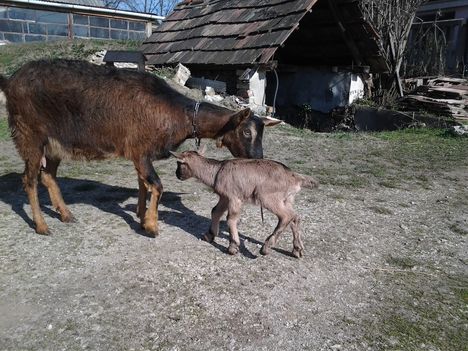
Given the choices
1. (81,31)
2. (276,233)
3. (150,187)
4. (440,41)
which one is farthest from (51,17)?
(276,233)

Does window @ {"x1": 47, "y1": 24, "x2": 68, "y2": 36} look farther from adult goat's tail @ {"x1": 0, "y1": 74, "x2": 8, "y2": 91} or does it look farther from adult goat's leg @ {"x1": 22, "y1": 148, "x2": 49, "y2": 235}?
adult goat's leg @ {"x1": 22, "y1": 148, "x2": 49, "y2": 235}

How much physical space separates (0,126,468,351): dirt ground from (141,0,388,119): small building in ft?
20.9

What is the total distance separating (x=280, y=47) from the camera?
14.2 metres

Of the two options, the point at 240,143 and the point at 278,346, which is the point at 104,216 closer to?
the point at 240,143

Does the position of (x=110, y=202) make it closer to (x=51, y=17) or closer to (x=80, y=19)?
(x=51, y=17)

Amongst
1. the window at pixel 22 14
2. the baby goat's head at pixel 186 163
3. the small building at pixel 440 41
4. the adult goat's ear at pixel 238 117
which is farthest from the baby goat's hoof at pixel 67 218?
the window at pixel 22 14

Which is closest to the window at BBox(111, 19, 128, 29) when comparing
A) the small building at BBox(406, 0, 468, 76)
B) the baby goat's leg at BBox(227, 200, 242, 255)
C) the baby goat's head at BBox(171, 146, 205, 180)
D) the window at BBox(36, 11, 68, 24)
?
the window at BBox(36, 11, 68, 24)

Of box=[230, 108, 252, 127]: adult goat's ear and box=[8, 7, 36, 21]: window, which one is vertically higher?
box=[8, 7, 36, 21]: window

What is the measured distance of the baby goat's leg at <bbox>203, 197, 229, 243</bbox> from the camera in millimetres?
4428

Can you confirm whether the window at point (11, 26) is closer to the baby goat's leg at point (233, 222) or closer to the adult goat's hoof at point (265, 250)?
the baby goat's leg at point (233, 222)

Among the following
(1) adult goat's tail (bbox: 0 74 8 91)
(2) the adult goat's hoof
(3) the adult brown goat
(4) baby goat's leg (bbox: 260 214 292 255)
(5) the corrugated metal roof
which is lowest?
(2) the adult goat's hoof

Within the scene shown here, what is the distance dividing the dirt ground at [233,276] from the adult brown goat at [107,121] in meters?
0.57

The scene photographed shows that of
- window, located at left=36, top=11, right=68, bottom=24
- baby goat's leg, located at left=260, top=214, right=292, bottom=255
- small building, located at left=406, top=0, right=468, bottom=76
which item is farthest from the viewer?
window, located at left=36, top=11, right=68, bottom=24

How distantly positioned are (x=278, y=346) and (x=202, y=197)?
328 centimetres
